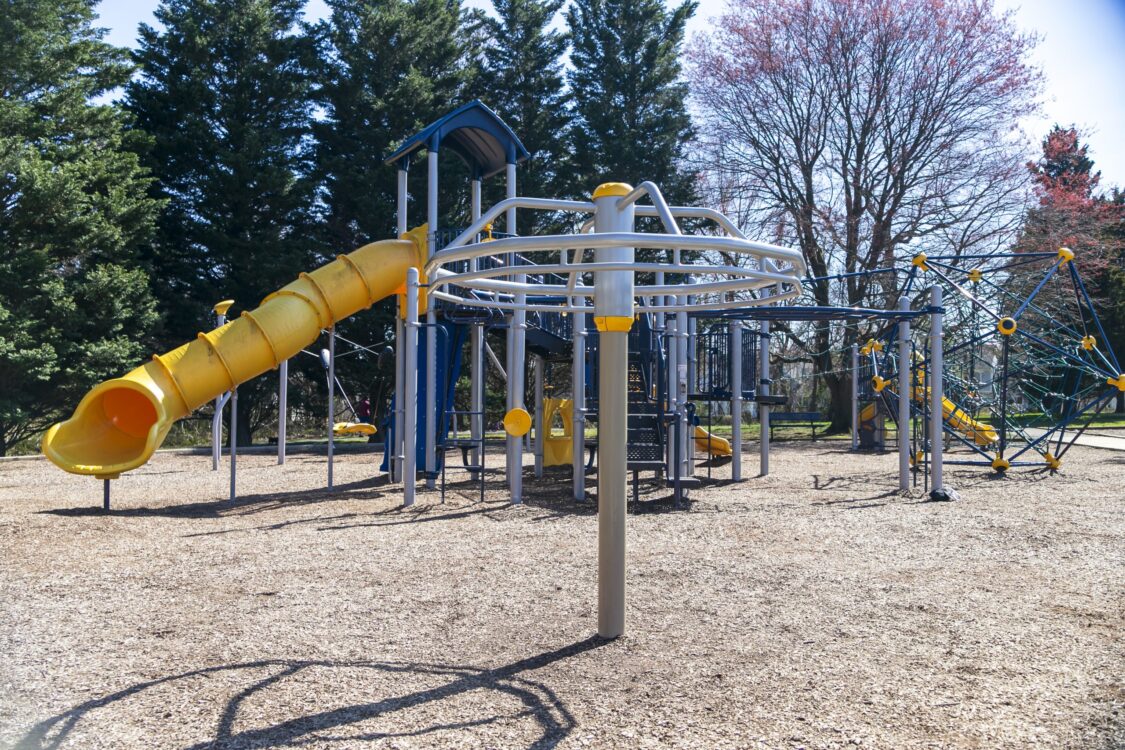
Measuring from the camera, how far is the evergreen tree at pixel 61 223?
62.7 ft

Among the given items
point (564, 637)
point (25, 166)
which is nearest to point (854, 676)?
point (564, 637)

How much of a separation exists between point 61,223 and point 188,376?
1261cm

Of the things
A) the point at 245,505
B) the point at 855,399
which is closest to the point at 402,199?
the point at 245,505

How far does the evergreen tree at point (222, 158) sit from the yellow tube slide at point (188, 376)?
13.4 metres

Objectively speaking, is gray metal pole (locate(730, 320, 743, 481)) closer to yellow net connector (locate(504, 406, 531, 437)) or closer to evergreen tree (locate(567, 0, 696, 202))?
yellow net connector (locate(504, 406, 531, 437))

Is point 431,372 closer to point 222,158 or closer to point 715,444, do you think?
point 715,444

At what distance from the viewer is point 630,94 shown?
30078 mm

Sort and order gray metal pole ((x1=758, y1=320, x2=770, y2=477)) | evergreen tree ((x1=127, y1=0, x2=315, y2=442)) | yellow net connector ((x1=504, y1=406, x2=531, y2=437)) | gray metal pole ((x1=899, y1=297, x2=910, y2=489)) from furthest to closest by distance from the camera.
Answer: evergreen tree ((x1=127, y1=0, x2=315, y2=442)), gray metal pole ((x1=758, y1=320, x2=770, y2=477)), gray metal pole ((x1=899, y1=297, x2=910, y2=489)), yellow net connector ((x1=504, y1=406, x2=531, y2=437))

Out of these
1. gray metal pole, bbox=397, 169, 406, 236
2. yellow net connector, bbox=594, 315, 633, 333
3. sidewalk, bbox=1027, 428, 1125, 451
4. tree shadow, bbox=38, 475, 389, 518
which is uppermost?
gray metal pole, bbox=397, 169, 406, 236

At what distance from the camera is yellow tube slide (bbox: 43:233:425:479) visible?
974 cm

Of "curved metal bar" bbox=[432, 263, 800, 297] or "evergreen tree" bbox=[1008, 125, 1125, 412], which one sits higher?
"evergreen tree" bbox=[1008, 125, 1125, 412]

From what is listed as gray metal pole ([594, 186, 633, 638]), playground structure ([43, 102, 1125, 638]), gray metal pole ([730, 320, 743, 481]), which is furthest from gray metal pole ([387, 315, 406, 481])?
gray metal pole ([594, 186, 633, 638])

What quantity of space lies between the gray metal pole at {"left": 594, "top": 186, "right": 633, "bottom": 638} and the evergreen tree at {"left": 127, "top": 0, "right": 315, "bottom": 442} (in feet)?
69.6

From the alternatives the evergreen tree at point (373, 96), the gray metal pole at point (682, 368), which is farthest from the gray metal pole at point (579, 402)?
the evergreen tree at point (373, 96)
